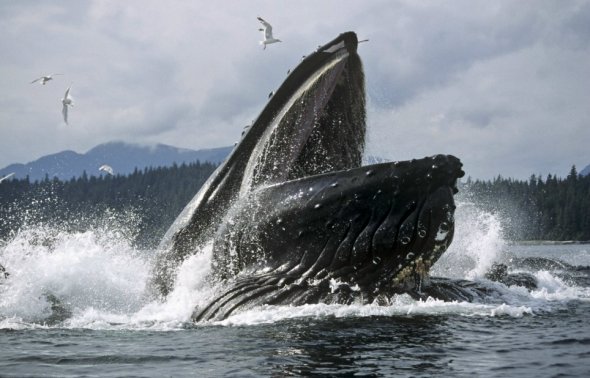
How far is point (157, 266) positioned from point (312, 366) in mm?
3691

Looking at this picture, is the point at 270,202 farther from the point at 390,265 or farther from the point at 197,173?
the point at 197,173

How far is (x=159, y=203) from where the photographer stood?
142125mm

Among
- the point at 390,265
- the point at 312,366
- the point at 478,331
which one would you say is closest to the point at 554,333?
the point at 478,331

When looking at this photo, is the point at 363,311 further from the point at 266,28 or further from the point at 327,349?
the point at 266,28

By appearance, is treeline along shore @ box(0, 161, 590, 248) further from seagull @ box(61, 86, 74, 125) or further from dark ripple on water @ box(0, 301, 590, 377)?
dark ripple on water @ box(0, 301, 590, 377)

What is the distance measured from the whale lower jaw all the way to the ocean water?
205mm

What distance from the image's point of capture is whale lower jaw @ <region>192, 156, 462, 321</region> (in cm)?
731

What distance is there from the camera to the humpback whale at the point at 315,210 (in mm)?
7332

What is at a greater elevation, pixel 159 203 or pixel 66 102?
A: pixel 159 203

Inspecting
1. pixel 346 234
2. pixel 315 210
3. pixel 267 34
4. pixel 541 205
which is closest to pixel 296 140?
pixel 315 210

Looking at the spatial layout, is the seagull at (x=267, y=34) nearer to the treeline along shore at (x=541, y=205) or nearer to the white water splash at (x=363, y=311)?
the white water splash at (x=363, y=311)

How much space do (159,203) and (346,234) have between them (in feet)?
449

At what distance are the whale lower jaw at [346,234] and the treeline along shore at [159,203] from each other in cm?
9574

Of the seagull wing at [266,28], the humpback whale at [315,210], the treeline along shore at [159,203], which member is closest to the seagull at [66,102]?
the seagull wing at [266,28]
